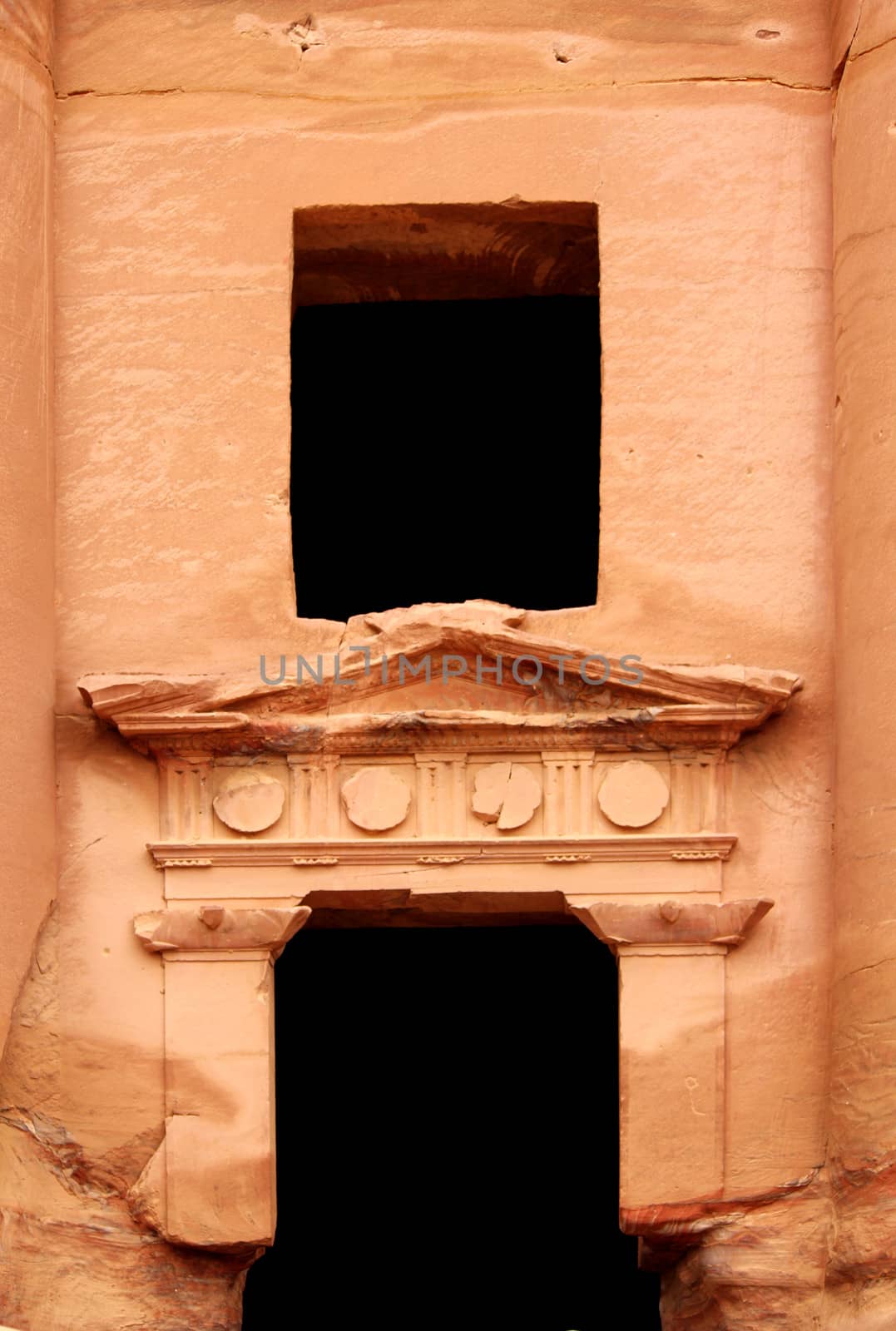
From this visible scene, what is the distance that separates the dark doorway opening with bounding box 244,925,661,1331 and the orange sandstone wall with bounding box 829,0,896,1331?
378 cm

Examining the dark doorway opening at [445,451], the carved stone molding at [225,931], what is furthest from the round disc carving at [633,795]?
the dark doorway opening at [445,451]

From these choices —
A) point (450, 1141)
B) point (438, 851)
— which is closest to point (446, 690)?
point (438, 851)

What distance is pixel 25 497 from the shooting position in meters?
8.72

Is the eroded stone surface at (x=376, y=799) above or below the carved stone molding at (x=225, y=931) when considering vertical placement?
above

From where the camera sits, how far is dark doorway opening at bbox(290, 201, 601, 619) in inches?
442

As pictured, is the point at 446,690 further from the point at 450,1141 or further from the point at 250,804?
the point at 450,1141

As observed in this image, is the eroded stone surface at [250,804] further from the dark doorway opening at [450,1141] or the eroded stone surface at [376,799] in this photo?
the dark doorway opening at [450,1141]

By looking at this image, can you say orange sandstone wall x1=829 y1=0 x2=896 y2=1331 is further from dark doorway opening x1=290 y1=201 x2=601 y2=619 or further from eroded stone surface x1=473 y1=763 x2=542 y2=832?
dark doorway opening x1=290 y1=201 x2=601 y2=619

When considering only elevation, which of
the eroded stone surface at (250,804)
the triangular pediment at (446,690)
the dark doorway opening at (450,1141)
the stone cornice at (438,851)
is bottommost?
the dark doorway opening at (450,1141)

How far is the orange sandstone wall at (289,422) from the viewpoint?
855 centimetres

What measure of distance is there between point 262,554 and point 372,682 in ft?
2.06

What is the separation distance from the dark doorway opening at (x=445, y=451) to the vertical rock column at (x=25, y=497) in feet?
5.35

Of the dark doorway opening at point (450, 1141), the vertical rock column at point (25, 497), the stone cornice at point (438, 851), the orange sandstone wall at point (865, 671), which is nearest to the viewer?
the orange sandstone wall at point (865, 671)

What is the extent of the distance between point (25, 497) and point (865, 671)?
2.96 metres
